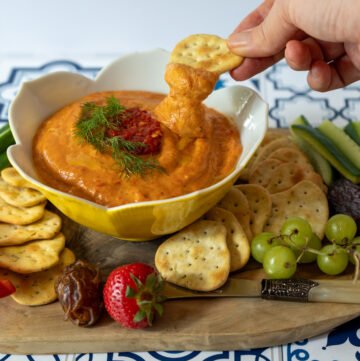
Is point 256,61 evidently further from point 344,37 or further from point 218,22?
point 218,22

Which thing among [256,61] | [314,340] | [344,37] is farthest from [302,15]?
[314,340]

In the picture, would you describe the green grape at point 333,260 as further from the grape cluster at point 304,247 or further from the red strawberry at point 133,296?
the red strawberry at point 133,296

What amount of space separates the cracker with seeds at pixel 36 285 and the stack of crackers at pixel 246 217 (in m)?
0.43

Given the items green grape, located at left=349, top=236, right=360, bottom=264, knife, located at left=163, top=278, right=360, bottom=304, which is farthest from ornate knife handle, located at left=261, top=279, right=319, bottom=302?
green grape, located at left=349, top=236, right=360, bottom=264

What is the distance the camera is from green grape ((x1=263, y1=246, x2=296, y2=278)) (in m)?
2.69

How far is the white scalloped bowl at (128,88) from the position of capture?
2.63m

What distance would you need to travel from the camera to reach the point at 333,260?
108 inches

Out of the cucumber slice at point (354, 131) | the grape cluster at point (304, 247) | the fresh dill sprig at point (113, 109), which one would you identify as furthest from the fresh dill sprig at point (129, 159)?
the cucumber slice at point (354, 131)

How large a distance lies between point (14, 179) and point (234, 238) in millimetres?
1037

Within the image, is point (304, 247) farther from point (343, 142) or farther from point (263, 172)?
point (343, 142)

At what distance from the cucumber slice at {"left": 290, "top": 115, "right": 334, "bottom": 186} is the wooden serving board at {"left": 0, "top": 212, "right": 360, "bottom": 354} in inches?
A: 31.1

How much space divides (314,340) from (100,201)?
1.03 m

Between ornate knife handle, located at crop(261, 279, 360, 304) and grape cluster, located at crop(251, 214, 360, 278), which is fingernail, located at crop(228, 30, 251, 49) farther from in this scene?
ornate knife handle, located at crop(261, 279, 360, 304)

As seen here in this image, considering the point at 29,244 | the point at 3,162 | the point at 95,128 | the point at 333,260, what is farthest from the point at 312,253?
the point at 3,162
